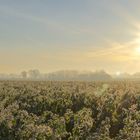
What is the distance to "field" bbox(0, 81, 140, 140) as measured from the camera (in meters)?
15.2

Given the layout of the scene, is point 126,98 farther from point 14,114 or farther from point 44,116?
point 14,114

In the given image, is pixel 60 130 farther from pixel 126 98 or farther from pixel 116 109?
pixel 126 98

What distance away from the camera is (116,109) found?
18297mm

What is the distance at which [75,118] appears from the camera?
664 inches

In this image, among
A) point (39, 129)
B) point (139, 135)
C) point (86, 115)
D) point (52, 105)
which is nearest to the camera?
point (139, 135)

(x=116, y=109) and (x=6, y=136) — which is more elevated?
(x=116, y=109)

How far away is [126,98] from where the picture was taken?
63.3 ft

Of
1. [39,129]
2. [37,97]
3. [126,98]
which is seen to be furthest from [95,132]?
[37,97]

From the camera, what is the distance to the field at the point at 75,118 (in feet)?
50.0

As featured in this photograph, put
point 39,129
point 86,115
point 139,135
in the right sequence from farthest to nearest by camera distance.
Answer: point 86,115, point 39,129, point 139,135

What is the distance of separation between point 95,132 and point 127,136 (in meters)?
2.05

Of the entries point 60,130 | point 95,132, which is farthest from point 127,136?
point 60,130

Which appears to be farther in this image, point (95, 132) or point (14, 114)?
point (14, 114)

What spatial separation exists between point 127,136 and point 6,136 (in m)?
6.01
